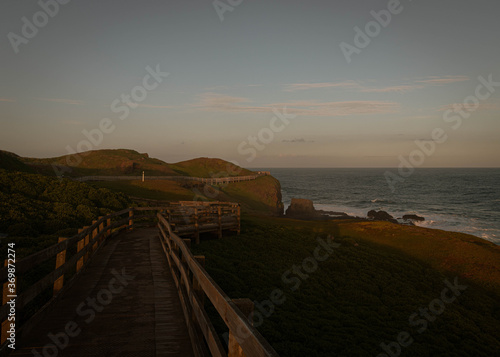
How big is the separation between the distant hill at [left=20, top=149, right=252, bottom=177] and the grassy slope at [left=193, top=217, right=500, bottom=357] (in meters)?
49.3

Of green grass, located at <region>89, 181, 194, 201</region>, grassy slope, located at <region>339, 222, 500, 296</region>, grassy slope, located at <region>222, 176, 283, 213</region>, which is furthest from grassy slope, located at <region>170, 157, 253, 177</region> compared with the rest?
grassy slope, located at <region>339, 222, 500, 296</region>

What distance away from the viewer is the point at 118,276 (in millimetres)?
9414

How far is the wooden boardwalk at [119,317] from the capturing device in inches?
194

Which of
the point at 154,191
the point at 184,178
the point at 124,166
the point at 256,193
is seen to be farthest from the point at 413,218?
the point at 124,166

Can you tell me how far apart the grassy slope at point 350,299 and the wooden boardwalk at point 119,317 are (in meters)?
2.95

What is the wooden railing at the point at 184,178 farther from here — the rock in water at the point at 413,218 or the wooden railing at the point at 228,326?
the wooden railing at the point at 228,326

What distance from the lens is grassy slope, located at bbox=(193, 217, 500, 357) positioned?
30.5 feet

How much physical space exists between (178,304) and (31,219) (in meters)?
12.3

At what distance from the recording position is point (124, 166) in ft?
257

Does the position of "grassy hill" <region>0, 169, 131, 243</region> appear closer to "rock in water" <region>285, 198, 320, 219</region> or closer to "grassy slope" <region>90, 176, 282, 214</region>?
"grassy slope" <region>90, 176, 282, 214</region>

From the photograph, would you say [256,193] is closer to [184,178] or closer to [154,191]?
[184,178]

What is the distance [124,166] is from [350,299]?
238ft

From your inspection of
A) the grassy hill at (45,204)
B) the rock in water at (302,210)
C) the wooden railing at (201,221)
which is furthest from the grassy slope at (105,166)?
the wooden railing at (201,221)

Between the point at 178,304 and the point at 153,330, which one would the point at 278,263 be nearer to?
the point at 178,304
